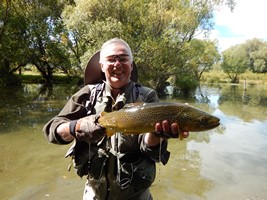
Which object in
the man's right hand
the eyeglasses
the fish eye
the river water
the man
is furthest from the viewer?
the river water

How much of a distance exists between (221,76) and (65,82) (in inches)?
1811

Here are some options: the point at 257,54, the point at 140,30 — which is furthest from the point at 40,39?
the point at 257,54

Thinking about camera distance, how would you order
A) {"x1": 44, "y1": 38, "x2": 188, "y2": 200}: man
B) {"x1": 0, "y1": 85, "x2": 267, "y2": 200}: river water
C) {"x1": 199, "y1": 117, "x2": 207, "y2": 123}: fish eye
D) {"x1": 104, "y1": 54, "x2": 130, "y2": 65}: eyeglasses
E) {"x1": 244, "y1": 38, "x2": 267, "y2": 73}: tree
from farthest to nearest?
{"x1": 244, "y1": 38, "x2": 267, "y2": 73}: tree
{"x1": 0, "y1": 85, "x2": 267, "y2": 200}: river water
{"x1": 104, "y1": 54, "x2": 130, "y2": 65}: eyeglasses
{"x1": 44, "y1": 38, "x2": 188, "y2": 200}: man
{"x1": 199, "y1": 117, "x2": 207, "y2": 123}: fish eye

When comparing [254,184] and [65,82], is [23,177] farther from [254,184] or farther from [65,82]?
[65,82]

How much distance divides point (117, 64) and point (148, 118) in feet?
2.03

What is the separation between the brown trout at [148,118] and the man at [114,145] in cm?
18

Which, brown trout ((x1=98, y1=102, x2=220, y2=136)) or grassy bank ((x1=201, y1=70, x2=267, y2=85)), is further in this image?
grassy bank ((x1=201, y1=70, x2=267, y2=85))

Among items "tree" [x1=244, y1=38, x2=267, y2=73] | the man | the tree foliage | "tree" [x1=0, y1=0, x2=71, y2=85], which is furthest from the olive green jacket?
"tree" [x1=244, y1=38, x2=267, y2=73]

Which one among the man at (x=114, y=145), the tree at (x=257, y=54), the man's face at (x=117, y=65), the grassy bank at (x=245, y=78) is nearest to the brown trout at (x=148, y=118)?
the man at (x=114, y=145)

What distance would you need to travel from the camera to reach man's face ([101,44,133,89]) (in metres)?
2.44

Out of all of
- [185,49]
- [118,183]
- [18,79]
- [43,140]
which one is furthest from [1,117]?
[18,79]

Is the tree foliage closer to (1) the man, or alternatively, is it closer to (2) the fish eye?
(1) the man

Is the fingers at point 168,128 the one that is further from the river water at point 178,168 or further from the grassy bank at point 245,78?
the grassy bank at point 245,78

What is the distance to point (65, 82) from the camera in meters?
39.1
